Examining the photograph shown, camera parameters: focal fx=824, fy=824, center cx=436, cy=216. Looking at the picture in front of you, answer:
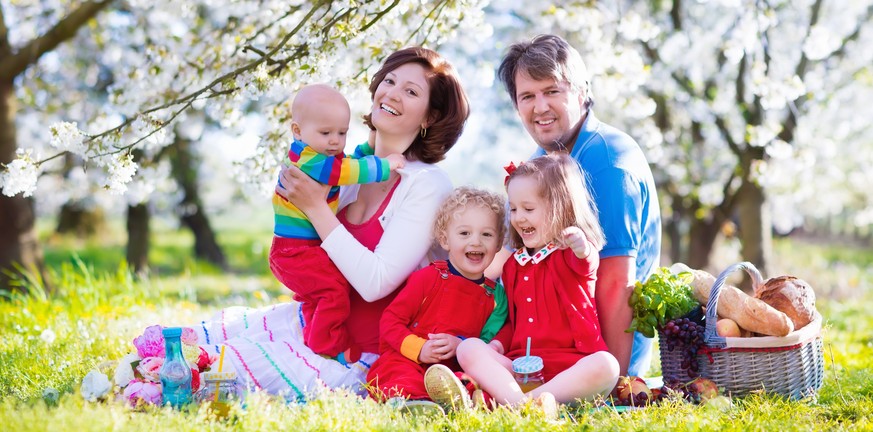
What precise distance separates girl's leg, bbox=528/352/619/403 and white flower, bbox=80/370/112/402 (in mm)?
1635

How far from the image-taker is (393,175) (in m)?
3.68

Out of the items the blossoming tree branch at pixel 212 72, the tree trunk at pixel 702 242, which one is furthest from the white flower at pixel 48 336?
the tree trunk at pixel 702 242

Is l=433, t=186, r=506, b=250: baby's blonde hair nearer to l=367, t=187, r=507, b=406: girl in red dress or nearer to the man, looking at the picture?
l=367, t=187, r=507, b=406: girl in red dress

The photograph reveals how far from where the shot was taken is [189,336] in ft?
11.5

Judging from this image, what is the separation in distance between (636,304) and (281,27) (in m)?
2.68

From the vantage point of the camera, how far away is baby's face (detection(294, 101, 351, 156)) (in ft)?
11.4

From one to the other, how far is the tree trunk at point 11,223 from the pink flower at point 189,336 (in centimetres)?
425

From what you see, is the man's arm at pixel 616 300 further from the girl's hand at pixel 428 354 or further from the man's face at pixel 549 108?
the girl's hand at pixel 428 354

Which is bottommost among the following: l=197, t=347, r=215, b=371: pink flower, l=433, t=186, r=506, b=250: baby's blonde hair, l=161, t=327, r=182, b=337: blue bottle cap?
l=197, t=347, r=215, b=371: pink flower

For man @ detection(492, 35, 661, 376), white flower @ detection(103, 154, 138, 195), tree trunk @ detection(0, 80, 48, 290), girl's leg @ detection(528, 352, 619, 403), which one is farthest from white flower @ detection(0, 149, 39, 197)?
tree trunk @ detection(0, 80, 48, 290)

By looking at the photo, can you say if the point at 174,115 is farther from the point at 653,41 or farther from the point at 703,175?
the point at 703,175

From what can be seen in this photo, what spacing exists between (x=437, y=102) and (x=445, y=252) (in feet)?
2.23

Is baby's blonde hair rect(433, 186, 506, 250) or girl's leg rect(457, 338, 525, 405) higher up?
baby's blonde hair rect(433, 186, 506, 250)

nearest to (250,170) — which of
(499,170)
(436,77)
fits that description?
(436,77)
